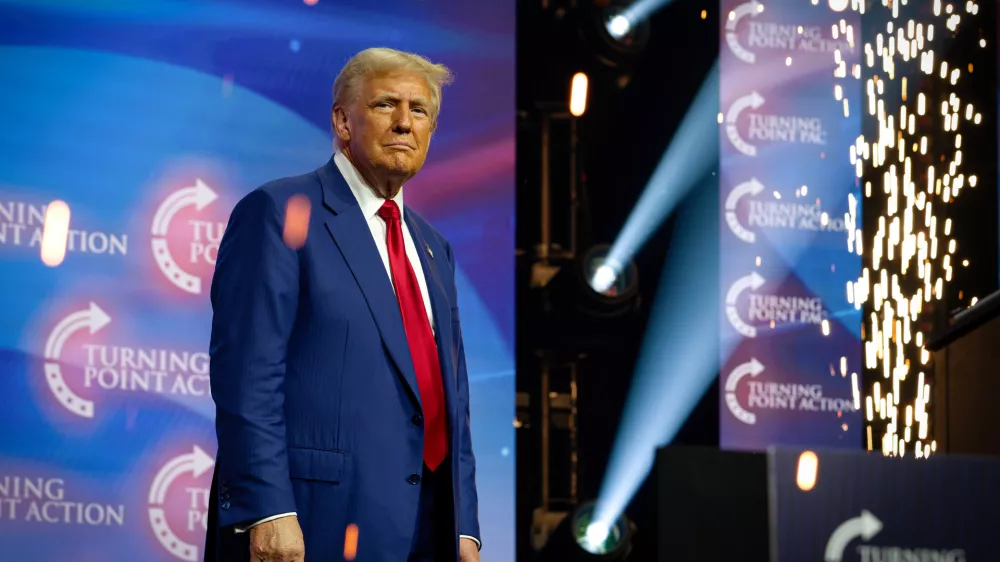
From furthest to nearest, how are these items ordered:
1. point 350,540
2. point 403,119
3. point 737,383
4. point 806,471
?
point 737,383 < point 403,119 < point 350,540 < point 806,471

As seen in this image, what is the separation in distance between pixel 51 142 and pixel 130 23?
1.47 feet

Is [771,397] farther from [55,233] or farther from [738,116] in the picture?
[55,233]

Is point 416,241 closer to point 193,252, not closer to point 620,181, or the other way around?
point 193,252

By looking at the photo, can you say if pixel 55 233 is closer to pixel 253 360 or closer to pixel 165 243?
pixel 165 243

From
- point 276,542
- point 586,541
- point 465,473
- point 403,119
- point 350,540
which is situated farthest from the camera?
point 586,541

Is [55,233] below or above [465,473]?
above

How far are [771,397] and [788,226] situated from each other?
0.62 meters

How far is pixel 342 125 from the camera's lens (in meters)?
2.59

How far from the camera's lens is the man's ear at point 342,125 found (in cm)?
259

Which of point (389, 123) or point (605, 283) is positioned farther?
point (605, 283)

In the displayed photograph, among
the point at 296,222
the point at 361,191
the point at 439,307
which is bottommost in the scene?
the point at 439,307

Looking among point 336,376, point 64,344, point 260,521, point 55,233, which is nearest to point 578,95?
point 55,233

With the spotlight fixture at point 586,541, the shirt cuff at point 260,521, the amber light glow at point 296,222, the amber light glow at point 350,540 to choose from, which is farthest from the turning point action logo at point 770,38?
the shirt cuff at point 260,521

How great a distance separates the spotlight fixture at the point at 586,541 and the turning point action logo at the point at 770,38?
1.77 m
